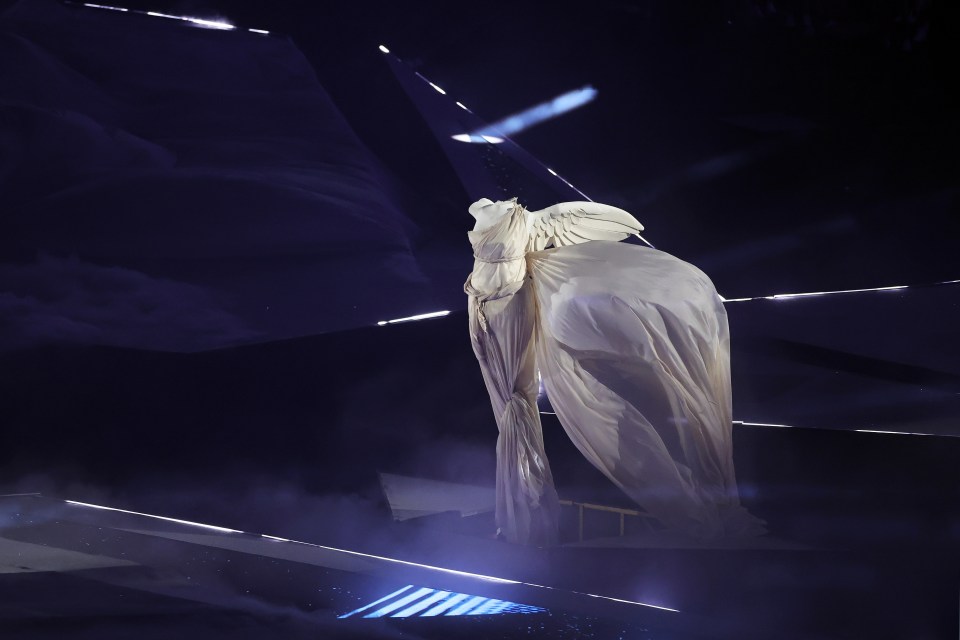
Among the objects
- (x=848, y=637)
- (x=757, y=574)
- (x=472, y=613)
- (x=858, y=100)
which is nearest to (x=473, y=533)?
(x=472, y=613)

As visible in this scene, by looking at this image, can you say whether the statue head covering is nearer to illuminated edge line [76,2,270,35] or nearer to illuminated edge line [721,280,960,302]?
illuminated edge line [721,280,960,302]

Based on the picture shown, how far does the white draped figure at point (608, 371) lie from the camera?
303 centimetres

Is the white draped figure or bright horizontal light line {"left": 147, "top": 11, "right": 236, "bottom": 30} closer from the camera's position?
the white draped figure

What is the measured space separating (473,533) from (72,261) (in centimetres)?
250

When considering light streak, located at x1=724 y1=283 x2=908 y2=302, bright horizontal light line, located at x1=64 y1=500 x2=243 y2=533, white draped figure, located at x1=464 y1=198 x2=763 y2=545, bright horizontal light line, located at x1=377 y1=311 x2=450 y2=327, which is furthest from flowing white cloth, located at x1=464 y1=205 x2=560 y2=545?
light streak, located at x1=724 y1=283 x2=908 y2=302

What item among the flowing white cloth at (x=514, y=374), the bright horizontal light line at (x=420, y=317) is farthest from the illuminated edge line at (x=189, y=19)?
the flowing white cloth at (x=514, y=374)

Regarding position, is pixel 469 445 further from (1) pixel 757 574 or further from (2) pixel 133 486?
(1) pixel 757 574

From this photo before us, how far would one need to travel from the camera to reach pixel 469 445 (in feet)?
15.4

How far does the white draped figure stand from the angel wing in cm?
15

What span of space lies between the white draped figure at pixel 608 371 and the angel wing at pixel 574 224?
148mm

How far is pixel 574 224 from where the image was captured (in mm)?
3422

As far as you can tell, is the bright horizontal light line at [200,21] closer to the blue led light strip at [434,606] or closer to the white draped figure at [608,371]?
the white draped figure at [608,371]

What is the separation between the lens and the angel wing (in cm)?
337

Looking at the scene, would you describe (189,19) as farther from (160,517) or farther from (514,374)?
(514,374)
